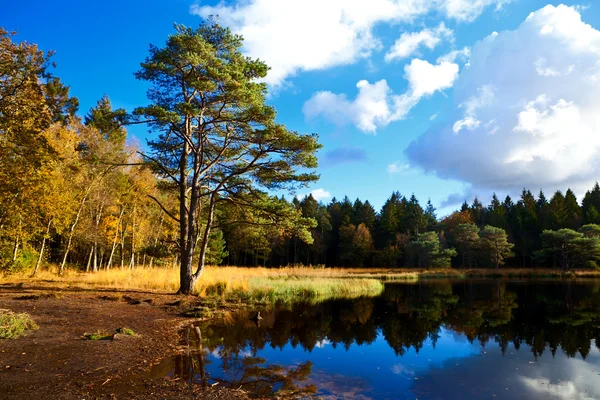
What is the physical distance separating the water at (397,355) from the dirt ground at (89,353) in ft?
2.06

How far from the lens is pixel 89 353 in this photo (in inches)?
273

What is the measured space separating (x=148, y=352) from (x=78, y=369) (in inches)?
59.8

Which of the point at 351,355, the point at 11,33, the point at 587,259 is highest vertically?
the point at 11,33

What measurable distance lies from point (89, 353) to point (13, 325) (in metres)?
2.13

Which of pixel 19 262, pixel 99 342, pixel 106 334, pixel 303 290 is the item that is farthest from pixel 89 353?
pixel 19 262

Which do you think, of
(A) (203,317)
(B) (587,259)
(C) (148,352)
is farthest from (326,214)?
(C) (148,352)

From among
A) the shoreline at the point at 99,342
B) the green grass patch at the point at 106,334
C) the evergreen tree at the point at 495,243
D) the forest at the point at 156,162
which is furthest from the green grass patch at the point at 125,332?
the evergreen tree at the point at 495,243

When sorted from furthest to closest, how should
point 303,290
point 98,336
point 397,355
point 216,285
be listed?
point 303,290 < point 216,285 < point 397,355 < point 98,336

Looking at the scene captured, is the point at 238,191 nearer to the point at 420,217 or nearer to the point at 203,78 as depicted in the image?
the point at 203,78

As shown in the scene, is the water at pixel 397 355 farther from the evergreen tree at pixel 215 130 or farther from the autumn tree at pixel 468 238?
the autumn tree at pixel 468 238

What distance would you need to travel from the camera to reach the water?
6465mm

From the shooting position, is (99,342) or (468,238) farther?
(468,238)

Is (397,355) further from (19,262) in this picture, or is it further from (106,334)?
(19,262)

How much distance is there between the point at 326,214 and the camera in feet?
230
